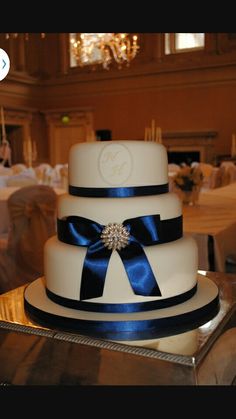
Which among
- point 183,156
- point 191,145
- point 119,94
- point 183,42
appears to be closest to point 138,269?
point 191,145

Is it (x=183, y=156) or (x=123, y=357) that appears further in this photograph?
(x=183, y=156)

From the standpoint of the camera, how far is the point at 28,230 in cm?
284

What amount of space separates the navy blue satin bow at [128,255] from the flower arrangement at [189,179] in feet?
7.46

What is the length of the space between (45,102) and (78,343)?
13511 mm

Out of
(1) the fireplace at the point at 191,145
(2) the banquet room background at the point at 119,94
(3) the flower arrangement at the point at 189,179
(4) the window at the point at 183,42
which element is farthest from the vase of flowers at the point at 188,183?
(4) the window at the point at 183,42

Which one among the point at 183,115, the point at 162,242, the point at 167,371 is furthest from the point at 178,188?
the point at 183,115

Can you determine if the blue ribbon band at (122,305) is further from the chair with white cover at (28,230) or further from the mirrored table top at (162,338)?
the chair with white cover at (28,230)

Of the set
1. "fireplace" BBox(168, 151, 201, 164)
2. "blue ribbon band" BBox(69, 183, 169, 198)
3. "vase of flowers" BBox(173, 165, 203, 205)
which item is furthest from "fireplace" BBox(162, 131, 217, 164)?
"blue ribbon band" BBox(69, 183, 169, 198)

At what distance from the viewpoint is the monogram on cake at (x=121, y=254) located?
88 cm

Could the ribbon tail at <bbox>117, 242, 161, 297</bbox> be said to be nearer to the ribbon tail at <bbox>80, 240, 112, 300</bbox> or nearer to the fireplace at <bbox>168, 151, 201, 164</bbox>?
the ribbon tail at <bbox>80, 240, 112, 300</bbox>

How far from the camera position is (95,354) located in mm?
817

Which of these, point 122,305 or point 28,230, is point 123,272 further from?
point 28,230

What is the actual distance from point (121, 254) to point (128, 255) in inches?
0.6
